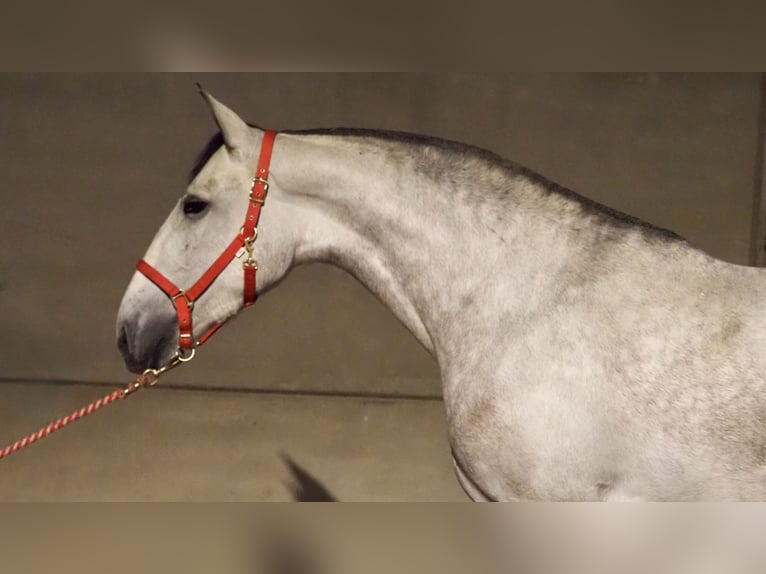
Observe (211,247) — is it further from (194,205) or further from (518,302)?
(518,302)

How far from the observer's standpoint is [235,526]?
1283 mm

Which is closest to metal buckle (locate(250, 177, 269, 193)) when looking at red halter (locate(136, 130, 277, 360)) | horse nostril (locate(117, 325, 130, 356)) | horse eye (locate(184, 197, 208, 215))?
red halter (locate(136, 130, 277, 360))

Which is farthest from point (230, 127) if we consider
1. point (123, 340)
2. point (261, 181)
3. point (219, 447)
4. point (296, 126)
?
point (219, 447)

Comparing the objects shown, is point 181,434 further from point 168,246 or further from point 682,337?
point 682,337

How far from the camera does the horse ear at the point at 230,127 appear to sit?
52.5 inches

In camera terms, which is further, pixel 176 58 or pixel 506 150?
pixel 506 150

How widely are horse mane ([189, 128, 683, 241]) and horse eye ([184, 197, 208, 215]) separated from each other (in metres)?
0.08

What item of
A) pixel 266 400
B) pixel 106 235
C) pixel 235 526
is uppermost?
pixel 106 235

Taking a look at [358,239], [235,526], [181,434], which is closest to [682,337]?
[358,239]

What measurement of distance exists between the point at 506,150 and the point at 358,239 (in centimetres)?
135

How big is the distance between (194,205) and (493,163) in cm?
64

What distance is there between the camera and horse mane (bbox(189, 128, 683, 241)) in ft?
4.24

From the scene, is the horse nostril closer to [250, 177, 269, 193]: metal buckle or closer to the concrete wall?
[250, 177, 269, 193]: metal buckle

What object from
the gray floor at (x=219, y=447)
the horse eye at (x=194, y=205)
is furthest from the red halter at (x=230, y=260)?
the gray floor at (x=219, y=447)
